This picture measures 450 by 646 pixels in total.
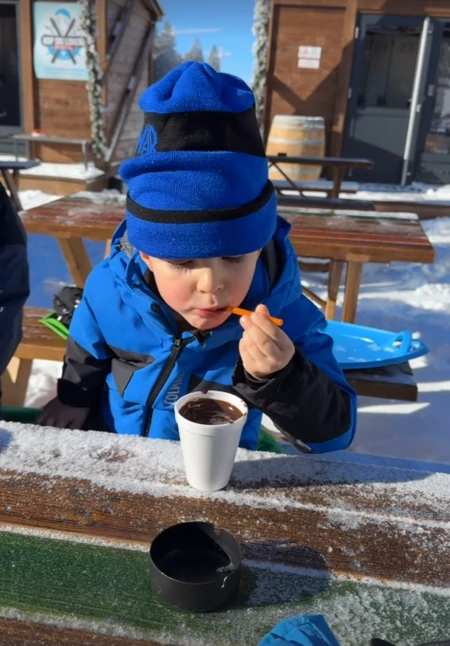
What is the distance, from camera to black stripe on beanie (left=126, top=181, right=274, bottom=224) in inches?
48.1

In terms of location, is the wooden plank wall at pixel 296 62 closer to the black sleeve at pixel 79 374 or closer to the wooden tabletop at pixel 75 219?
the wooden tabletop at pixel 75 219

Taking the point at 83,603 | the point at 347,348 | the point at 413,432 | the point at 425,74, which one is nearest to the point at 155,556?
the point at 83,603

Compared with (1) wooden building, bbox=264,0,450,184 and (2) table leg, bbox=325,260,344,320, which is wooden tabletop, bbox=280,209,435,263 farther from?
(1) wooden building, bbox=264,0,450,184

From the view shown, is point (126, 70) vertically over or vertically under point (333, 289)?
over

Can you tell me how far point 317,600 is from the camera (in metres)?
0.82

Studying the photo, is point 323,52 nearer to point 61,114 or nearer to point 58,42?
point 58,42

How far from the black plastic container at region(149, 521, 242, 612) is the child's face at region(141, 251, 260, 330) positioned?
1.65 ft

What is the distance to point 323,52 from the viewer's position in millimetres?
9375

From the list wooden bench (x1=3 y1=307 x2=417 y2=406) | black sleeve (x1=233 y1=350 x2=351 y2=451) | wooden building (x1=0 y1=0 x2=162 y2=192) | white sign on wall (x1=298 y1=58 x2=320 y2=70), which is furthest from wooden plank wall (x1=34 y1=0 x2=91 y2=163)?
black sleeve (x1=233 y1=350 x2=351 y2=451)

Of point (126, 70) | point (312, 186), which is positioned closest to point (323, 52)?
point (312, 186)

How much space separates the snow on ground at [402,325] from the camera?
3.15 m

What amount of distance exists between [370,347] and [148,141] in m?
2.05

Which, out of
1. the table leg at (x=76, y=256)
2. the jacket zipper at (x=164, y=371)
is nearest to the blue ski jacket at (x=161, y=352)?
the jacket zipper at (x=164, y=371)

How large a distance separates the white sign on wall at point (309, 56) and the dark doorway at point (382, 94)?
0.58 metres
